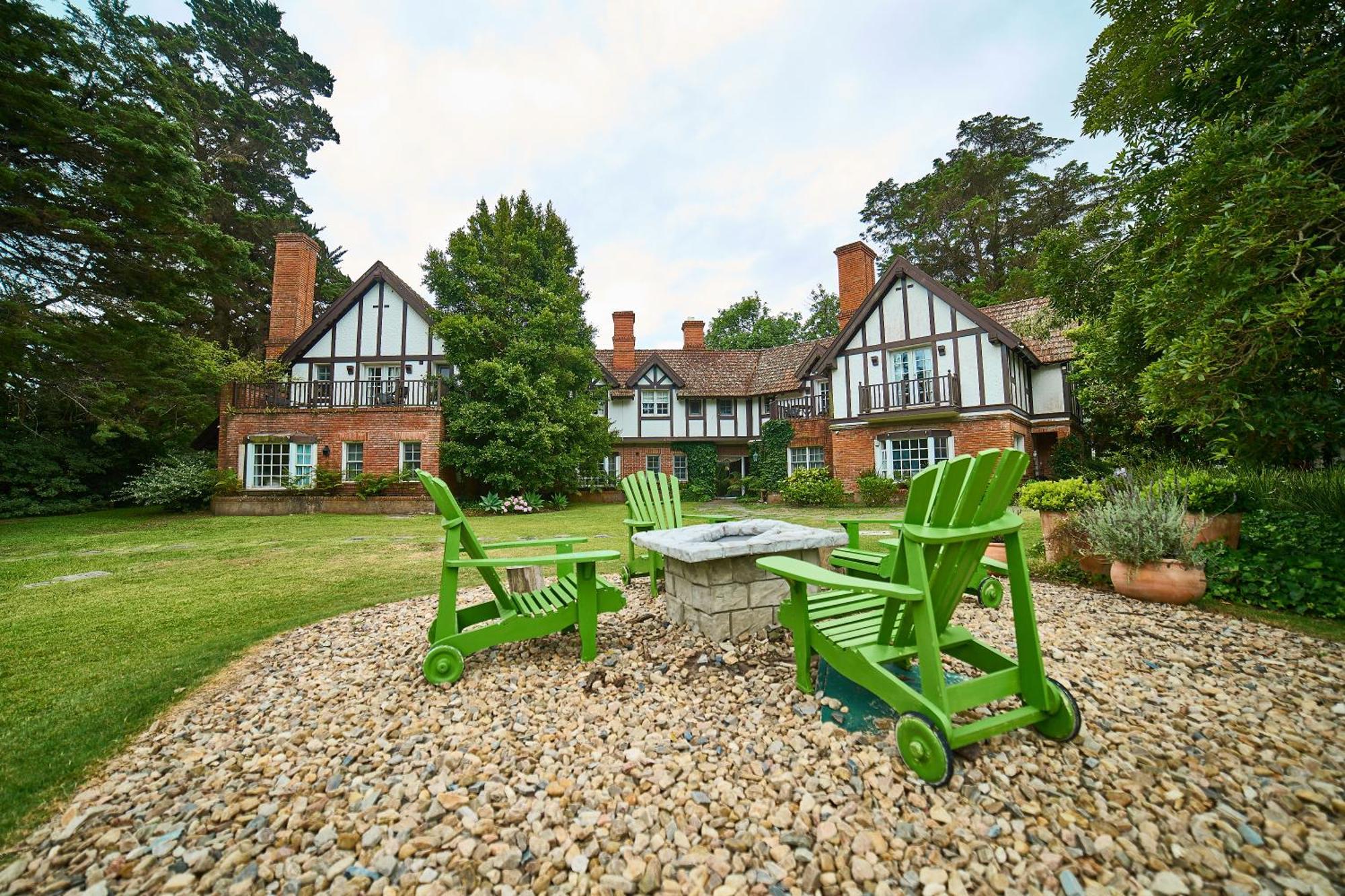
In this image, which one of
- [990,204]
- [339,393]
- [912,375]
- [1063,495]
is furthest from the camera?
[990,204]

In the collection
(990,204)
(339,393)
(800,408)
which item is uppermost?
(990,204)

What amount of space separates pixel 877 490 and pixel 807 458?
4.02m

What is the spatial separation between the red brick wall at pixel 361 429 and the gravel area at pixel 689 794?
1385 cm

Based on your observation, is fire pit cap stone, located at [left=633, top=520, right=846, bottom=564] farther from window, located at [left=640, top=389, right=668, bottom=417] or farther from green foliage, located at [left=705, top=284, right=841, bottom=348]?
green foliage, located at [left=705, top=284, right=841, bottom=348]

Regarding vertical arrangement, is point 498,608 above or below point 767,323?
below

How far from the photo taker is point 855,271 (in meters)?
18.3

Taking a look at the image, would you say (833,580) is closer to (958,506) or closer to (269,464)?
(958,506)

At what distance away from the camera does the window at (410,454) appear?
15.8 meters

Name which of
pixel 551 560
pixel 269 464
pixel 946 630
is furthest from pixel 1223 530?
pixel 269 464

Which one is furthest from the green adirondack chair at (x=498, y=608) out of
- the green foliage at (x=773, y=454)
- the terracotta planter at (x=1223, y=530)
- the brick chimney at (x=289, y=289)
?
the brick chimney at (x=289, y=289)

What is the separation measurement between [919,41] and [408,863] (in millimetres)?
11058

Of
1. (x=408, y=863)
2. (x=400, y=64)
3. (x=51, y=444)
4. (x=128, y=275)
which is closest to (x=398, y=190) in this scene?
(x=400, y=64)

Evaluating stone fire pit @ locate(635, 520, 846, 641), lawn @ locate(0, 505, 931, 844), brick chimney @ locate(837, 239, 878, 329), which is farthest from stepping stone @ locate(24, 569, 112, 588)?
brick chimney @ locate(837, 239, 878, 329)

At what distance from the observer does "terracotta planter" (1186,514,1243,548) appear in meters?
4.39
